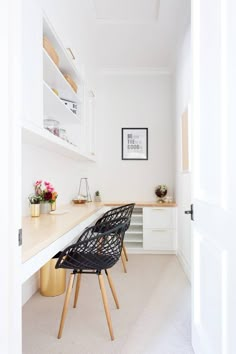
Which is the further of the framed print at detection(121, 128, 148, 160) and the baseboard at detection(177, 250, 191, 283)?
the framed print at detection(121, 128, 148, 160)

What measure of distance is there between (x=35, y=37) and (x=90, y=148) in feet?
6.47

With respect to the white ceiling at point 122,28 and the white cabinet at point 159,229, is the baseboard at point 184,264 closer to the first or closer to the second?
the white cabinet at point 159,229

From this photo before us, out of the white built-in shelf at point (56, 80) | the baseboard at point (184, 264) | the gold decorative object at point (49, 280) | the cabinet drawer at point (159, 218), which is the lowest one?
the baseboard at point (184, 264)

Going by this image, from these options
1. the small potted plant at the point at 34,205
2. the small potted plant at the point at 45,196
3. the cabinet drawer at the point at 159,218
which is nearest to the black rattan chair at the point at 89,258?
the small potted plant at the point at 34,205

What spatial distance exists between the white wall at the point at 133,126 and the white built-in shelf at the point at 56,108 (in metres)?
1.35

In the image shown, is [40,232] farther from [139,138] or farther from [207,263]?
[139,138]

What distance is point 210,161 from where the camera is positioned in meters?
1.23

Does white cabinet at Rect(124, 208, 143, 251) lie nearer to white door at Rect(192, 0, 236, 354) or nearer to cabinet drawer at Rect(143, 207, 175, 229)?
cabinet drawer at Rect(143, 207, 175, 229)

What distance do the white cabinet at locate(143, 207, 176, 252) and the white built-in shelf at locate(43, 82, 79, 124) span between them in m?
1.69

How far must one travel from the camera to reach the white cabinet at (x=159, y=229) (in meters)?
3.55

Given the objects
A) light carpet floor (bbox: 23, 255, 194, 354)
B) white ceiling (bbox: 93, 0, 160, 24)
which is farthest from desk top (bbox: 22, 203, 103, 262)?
white ceiling (bbox: 93, 0, 160, 24)

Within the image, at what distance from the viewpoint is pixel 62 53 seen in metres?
2.11

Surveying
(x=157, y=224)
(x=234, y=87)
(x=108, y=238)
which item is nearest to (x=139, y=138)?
(x=157, y=224)

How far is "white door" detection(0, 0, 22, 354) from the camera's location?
729 mm
